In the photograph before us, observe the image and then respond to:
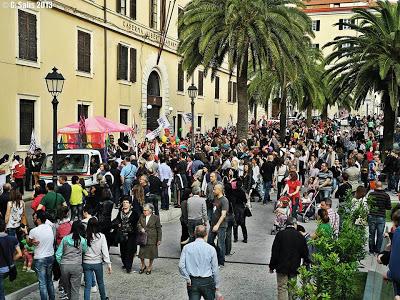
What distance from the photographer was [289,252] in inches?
315

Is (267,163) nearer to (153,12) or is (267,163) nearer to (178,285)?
(178,285)

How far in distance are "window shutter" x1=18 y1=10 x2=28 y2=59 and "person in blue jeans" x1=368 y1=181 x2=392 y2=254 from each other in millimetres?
17161

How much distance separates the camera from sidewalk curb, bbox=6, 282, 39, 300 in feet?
28.9

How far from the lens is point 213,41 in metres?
24.0

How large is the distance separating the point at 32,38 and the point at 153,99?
44.4 feet

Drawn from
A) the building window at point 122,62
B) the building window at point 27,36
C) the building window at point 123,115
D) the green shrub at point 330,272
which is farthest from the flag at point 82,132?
the green shrub at point 330,272

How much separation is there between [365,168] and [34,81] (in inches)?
587

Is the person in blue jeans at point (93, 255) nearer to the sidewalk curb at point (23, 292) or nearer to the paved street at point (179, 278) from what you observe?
the paved street at point (179, 278)

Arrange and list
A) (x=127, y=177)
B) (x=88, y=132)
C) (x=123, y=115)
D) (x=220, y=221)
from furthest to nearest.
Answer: (x=123, y=115)
(x=88, y=132)
(x=127, y=177)
(x=220, y=221)

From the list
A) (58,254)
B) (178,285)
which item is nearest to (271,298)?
(178,285)

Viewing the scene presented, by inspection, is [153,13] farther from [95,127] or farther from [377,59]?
[377,59]

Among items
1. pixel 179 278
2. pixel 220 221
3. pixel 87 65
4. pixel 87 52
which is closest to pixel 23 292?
pixel 179 278

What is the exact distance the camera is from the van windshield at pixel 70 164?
1702 cm

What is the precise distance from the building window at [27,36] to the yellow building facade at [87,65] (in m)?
0.04
